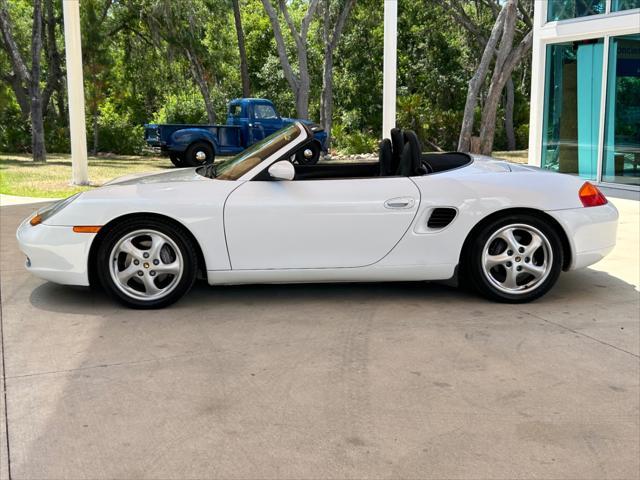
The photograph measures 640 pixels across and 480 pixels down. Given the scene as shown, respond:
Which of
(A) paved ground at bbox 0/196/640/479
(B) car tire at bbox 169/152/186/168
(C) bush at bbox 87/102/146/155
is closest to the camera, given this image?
(A) paved ground at bbox 0/196/640/479

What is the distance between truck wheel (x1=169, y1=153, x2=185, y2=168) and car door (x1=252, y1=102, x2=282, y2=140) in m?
2.35

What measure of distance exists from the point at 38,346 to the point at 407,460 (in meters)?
2.44

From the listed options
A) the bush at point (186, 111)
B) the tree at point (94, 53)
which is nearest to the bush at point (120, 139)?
the tree at point (94, 53)

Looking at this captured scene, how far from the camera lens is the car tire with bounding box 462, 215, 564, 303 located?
5.14 m

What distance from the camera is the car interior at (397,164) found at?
17.3 ft

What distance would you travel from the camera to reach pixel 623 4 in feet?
39.8

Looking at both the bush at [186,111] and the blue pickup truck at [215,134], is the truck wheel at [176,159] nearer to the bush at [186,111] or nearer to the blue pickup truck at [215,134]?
the blue pickup truck at [215,134]

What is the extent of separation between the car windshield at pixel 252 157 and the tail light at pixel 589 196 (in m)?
2.08

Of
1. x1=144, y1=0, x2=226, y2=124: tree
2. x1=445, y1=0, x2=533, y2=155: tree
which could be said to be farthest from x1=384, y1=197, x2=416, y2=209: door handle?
x1=144, y1=0, x2=226, y2=124: tree

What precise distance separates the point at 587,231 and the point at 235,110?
60.1 feet

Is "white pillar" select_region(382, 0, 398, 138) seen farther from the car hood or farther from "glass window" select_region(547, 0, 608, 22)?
the car hood

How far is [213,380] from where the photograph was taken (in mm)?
3779

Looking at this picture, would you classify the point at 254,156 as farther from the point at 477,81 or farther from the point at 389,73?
the point at 477,81

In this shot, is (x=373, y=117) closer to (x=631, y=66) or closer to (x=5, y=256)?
(x=631, y=66)
